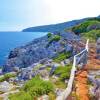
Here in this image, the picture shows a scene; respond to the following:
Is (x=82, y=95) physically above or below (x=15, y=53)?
above

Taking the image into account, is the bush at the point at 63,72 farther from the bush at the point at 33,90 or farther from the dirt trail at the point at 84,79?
the bush at the point at 33,90

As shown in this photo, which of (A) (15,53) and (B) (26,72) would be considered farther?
(A) (15,53)

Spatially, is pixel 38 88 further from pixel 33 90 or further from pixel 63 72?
pixel 63 72

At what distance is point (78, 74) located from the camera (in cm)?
2653

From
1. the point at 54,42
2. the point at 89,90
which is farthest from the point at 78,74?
the point at 54,42

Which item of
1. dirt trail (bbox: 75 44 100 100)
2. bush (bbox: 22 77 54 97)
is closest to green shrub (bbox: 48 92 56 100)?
bush (bbox: 22 77 54 97)

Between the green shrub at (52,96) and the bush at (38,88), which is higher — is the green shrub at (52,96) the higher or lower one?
the lower one

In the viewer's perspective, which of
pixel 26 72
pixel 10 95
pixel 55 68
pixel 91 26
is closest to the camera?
pixel 10 95

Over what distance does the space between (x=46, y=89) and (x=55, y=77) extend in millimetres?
5976

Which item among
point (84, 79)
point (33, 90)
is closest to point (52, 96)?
point (33, 90)

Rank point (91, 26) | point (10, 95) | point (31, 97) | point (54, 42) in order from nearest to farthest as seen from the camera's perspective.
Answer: point (31, 97)
point (10, 95)
point (54, 42)
point (91, 26)

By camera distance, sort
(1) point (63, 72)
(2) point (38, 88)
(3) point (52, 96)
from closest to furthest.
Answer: (3) point (52, 96)
(2) point (38, 88)
(1) point (63, 72)

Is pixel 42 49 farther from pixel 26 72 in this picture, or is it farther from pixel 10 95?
pixel 10 95

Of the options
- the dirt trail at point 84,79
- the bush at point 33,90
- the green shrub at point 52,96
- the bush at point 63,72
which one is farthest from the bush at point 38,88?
the bush at point 63,72
